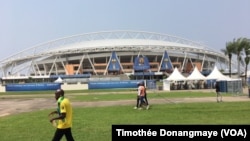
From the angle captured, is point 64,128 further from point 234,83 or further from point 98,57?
point 98,57

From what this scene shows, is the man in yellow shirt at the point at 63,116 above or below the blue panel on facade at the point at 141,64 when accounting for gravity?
below

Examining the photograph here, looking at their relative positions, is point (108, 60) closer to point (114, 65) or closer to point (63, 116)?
point (114, 65)

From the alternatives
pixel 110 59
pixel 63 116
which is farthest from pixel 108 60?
pixel 63 116

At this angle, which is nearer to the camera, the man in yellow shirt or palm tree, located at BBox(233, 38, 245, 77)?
the man in yellow shirt

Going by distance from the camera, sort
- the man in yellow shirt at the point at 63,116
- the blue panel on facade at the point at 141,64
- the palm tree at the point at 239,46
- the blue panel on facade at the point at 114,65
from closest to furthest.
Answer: the man in yellow shirt at the point at 63,116 < the palm tree at the point at 239,46 < the blue panel on facade at the point at 141,64 < the blue panel on facade at the point at 114,65

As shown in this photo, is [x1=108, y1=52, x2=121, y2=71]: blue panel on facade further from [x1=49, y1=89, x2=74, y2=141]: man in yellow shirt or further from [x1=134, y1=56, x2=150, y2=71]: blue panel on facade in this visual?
[x1=49, y1=89, x2=74, y2=141]: man in yellow shirt

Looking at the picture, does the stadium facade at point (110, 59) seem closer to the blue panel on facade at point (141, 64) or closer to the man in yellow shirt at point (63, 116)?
the blue panel on facade at point (141, 64)

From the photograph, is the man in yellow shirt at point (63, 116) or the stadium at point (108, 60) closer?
the man in yellow shirt at point (63, 116)

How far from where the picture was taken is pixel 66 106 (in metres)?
9.88

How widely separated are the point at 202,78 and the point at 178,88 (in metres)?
4.31

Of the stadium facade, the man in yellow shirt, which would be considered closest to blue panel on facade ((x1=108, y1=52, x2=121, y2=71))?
the stadium facade

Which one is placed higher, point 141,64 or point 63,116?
point 141,64


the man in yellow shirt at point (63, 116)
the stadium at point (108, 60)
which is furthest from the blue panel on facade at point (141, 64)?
the man in yellow shirt at point (63, 116)

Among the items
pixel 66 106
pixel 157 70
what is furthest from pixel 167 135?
pixel 157 70
